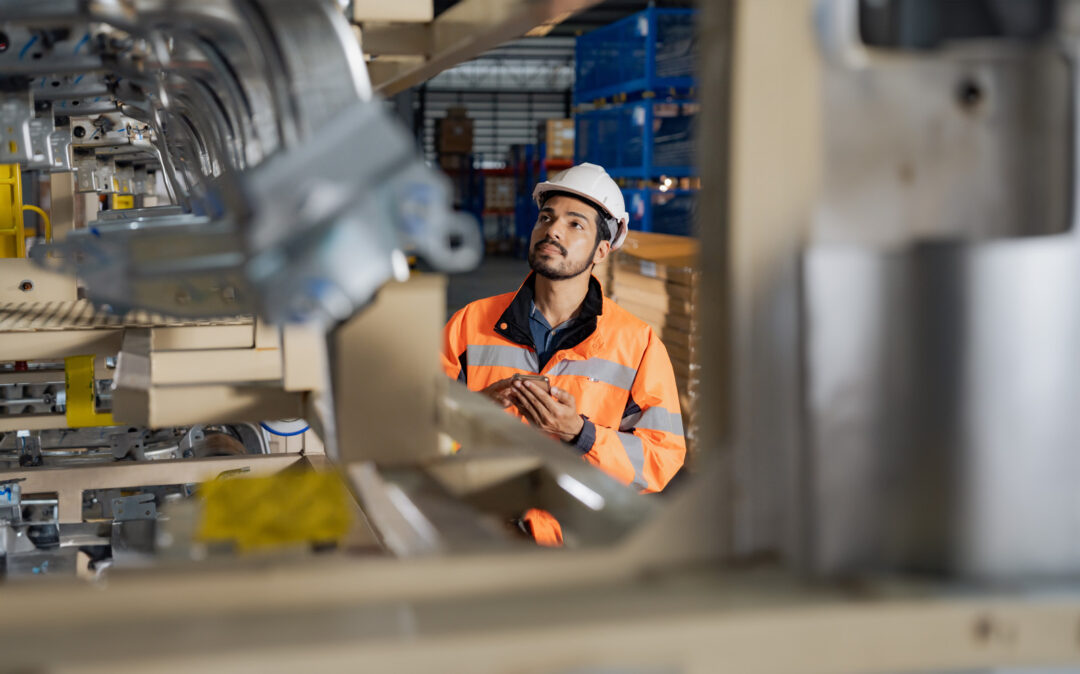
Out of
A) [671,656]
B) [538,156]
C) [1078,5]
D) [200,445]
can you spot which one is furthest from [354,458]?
[538,156]

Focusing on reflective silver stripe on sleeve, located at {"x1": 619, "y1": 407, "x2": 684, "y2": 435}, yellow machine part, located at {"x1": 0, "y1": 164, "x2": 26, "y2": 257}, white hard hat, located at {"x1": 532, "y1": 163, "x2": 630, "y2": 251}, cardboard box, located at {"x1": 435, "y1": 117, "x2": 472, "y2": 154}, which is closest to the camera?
reflective silver stripe on sleeve, located at {"x1": 619, "y1": 407, "x2": 684, "y2": 435}

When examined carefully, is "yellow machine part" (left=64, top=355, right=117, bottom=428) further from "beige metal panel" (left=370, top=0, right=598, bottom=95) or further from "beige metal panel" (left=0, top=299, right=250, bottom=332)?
"beige metal panel" (left=370, top=0, right=598, bottom=95)

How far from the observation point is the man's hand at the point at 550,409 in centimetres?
285

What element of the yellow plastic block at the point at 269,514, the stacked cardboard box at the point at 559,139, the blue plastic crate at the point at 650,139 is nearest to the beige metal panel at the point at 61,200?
the blue plastic crate at the point at 650,139

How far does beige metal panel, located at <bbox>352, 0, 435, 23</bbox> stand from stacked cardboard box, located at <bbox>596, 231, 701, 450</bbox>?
2.88 metres

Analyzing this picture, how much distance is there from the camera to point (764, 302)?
98cm

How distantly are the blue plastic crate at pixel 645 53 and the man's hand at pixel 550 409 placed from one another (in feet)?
15.1

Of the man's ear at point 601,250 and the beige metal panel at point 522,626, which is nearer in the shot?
the beige metal panel at point 522,626

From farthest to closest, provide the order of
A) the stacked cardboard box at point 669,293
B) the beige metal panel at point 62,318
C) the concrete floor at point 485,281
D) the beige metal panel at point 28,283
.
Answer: the concrete floor at point 485,281, the stacked cardboard box at point 669,293, the beige metal panel at point 28,283, the beige metal panel at point 62,318

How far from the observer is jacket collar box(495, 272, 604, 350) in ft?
10.8

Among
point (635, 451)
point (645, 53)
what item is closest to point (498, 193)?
point (645, 53)

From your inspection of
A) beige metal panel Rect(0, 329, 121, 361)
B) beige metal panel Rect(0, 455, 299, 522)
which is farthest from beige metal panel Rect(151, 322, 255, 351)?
beige metal panel Rect(0, 455, 299, 522)

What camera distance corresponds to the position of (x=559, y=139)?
533 inches

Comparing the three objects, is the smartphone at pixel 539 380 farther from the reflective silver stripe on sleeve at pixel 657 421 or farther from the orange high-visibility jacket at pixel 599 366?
the reflective silver stripe on sleeve at pixel 657 421
